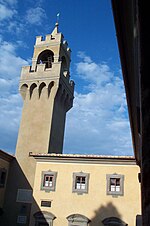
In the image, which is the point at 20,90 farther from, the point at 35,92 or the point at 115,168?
the point at 115,168

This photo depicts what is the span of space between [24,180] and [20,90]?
9.21 metres

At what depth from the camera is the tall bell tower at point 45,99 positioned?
23812 millimetres

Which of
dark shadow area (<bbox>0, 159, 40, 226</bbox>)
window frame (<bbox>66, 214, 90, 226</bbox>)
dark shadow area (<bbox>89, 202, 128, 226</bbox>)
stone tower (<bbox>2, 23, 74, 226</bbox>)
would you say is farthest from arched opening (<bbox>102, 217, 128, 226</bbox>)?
dark shadow area (<bbox>0, 159, 40, 226</bbox>)

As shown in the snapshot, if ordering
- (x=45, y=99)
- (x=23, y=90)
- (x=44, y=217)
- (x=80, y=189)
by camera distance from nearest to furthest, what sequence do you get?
(x=44, y=217)
(x=80, y=189)
(x=45, y=99)
(x=23, y=90)

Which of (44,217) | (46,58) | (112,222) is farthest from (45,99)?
(112,222)

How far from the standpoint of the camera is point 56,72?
25.9 metres

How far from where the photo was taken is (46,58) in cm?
2928

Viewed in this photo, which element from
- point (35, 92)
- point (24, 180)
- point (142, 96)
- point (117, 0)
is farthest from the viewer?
point (35, 92)

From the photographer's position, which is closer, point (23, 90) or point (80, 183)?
point (80, 183)

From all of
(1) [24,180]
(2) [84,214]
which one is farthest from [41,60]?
(2) [84,214]

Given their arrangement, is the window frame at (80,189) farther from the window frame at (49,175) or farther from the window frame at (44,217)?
the window frame at (44,217)

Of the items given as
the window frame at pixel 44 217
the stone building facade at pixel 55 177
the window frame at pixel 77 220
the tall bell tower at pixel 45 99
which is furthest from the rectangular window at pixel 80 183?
the tall bell tower at pixel 45 99

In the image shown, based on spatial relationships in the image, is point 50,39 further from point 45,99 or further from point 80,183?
point 80,183

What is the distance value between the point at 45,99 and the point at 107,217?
40.6 feet
